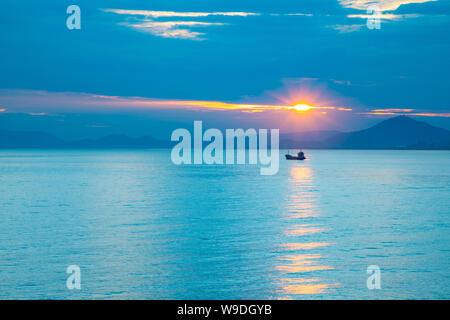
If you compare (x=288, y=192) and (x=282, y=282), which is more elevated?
(x=288, y=192)

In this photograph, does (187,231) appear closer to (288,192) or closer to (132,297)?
(132,297)

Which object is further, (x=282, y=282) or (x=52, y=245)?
(x=52, y=245)

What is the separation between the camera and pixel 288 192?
63.7m

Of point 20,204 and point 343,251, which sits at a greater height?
point 20,204

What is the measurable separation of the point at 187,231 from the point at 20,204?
2505 centimetres
